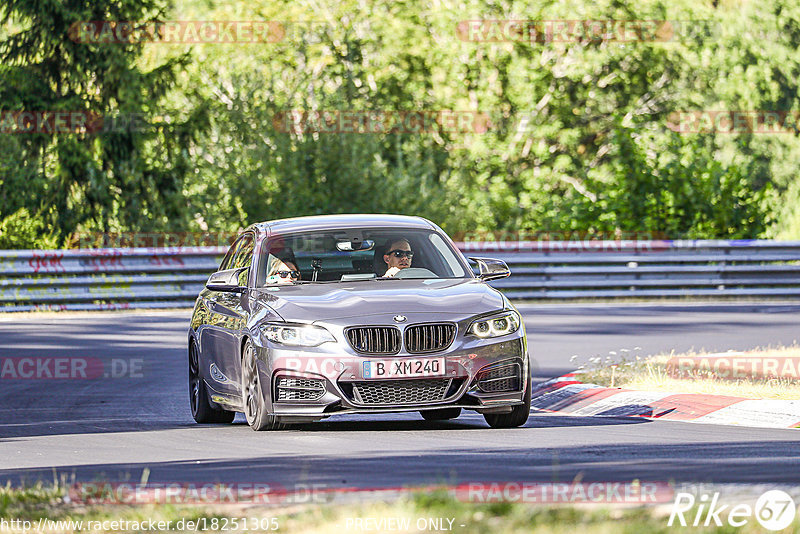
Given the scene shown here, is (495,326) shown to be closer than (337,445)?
No

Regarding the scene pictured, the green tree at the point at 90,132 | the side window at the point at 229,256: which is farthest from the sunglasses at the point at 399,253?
the green tree at the point at 90,132

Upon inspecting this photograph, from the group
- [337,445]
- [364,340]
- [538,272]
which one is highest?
[364,340]

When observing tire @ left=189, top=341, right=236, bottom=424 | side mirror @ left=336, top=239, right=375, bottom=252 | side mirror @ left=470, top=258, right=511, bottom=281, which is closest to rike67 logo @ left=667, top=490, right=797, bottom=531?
side mirror @ left=470, top=258, right=511, bottom=281

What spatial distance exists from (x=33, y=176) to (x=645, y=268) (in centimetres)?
1352

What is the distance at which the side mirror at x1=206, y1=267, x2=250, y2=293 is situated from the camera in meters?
11.8

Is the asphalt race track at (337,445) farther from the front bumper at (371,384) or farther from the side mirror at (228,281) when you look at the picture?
the side mirror at (228,281)

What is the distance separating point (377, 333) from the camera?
10578 millimetres

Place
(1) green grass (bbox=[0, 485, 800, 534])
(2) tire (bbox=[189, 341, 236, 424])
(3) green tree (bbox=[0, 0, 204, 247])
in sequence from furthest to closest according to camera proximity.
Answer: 1. (3) green tree (bbox=[0, 0, 204, 247])
2. (2) tire (bbox=[189, 341, 236, 424])
3. (1) green grass (bbox=[0, 485, 800, 534])

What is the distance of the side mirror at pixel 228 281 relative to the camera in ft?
38.7

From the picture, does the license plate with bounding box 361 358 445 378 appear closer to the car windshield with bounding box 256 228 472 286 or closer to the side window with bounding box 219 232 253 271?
the car windshield with bounding box 256 228 472 286

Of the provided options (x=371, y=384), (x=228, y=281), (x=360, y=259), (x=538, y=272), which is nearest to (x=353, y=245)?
(x=360, y=259)

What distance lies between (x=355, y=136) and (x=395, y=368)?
23.6 metres

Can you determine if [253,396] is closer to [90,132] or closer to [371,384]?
[371,384]

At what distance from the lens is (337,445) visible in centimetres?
1002
